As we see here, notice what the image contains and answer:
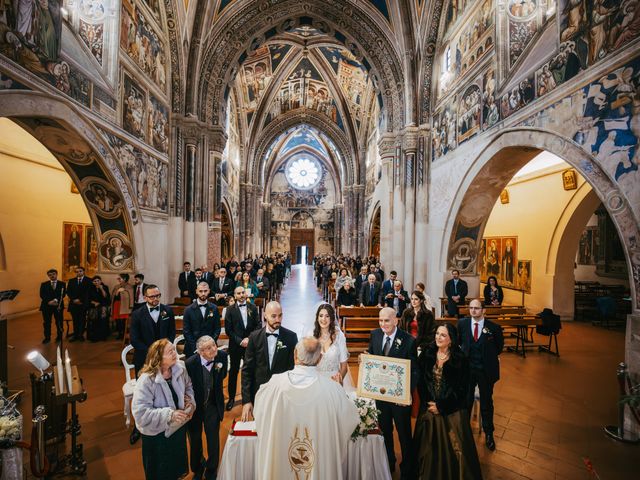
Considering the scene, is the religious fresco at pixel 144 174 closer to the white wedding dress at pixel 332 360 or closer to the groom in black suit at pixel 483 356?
the white wedding dress at pixel 332 360

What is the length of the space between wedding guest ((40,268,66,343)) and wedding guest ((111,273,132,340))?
1073mm

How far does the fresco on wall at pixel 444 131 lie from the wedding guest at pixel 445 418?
8.12 m

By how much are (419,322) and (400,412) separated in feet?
6.13

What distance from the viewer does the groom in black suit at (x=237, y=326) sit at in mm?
4891

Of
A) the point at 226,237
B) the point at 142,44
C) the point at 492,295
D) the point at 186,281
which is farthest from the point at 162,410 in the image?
the point at 226,237

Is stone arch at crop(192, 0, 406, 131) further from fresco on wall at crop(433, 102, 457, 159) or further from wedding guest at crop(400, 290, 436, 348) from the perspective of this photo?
wedding guest at crop(400, 290, 436, 348)

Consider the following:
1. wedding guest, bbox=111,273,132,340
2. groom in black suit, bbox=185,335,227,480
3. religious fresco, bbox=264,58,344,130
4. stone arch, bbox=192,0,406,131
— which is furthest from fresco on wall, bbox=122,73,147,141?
religious fresco, bbox=264,58,344,130

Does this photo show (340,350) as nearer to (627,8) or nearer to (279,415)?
(279,415)

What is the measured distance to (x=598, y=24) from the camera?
4.84m

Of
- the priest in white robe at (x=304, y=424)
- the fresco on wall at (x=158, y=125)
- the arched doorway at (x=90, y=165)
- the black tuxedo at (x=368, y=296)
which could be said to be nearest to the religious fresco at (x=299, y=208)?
the fresco on wall at (x=158, y=125)

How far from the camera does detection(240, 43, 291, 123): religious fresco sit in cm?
1998

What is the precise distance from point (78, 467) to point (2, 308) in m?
9.31

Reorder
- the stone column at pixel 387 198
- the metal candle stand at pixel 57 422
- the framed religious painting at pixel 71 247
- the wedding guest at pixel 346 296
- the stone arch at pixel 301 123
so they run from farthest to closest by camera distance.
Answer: the stone arch at pixel 301 123 < the stone column at pixel 387 198 < the framed religious painting at pixel 71 247 < the wedding guest at pixel 346 296 < the metal candle stand at pixel 57 422

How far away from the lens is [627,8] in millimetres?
4363
